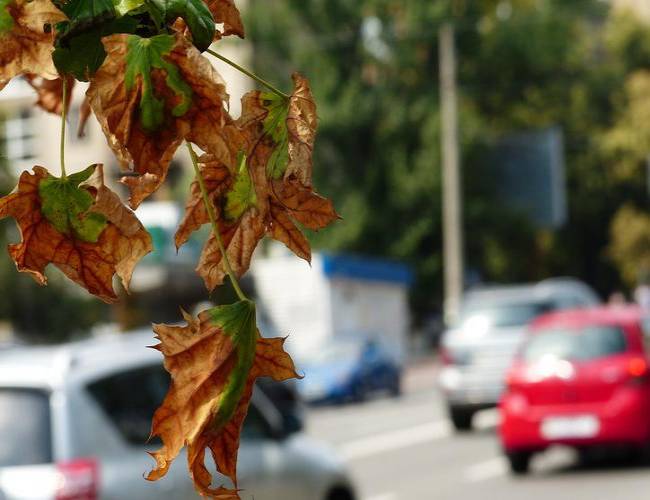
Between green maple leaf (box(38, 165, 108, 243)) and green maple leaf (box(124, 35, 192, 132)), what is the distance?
0.12 m

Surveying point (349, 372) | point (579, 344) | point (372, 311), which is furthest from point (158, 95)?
point (372, 311)

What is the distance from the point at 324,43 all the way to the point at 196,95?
2083 inches

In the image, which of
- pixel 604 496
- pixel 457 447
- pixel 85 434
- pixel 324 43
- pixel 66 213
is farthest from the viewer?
pixel 324 43

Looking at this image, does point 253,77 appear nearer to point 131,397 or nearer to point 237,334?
point 237,334

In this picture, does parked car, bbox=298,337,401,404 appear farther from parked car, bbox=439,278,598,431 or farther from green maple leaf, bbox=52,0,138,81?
green maple leaf, bbox=52,0,138,81

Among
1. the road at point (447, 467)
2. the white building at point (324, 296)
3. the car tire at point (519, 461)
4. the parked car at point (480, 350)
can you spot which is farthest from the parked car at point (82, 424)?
Result: the white building at point (324, 296)

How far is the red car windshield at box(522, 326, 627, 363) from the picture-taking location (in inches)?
583

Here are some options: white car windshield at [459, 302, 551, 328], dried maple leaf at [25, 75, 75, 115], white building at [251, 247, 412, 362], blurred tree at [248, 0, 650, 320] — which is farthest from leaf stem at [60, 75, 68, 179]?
blurred tree at [248, 0, 650, 320]

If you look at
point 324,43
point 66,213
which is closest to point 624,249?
point 324,43

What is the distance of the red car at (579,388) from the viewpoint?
47.4ft

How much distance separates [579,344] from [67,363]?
29.4 ft

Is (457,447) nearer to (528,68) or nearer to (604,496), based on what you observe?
(604,496)

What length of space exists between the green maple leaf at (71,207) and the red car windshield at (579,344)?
1377 centimetres

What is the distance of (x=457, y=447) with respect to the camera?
757 inches
